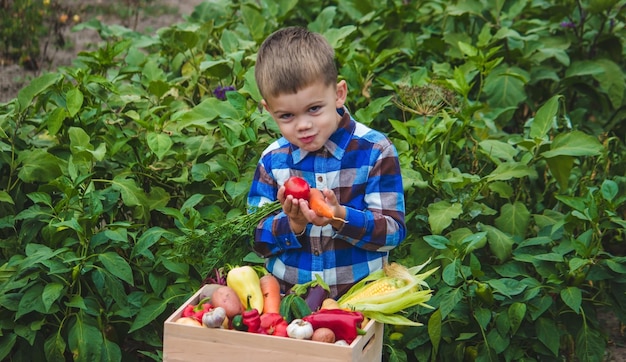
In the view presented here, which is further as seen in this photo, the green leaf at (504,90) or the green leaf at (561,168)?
the green leaf at (504,90)

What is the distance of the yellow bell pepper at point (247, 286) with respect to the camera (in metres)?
2.83

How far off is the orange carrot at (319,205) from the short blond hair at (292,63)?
30cm

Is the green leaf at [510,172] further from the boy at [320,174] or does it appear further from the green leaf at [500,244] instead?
the boy at [320,174]

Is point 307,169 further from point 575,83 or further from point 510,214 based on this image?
point 575,83

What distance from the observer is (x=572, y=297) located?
3660 millimetres

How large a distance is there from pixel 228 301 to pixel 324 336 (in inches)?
13.0

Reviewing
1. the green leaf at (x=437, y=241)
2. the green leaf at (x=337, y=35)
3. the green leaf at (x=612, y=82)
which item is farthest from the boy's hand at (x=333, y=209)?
the green leaf at (x=612, y=82)

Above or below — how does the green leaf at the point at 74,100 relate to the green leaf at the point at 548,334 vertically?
above

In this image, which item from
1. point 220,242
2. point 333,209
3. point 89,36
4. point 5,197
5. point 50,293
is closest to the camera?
point 333,209

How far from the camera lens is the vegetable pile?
2.64 m

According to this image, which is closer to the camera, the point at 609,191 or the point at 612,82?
the point at 609,191

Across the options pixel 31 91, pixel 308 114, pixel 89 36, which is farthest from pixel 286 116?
pixel 89 36

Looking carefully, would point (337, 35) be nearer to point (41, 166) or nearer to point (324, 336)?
point (41, 166)

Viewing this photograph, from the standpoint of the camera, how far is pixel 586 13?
A: 5316 millimetres
